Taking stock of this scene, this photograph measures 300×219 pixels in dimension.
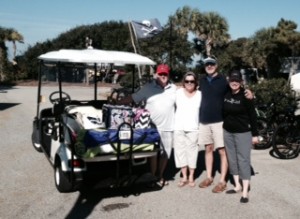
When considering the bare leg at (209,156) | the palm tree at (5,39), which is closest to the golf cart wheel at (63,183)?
the bare leg at (209,156)

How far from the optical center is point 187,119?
5656mm

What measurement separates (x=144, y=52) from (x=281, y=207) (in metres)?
28.0

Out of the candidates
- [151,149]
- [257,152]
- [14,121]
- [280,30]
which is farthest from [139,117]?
[280,30]

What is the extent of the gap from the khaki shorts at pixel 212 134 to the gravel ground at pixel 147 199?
0.67 metres

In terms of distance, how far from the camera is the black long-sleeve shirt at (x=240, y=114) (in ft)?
17.1

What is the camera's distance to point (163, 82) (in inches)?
222

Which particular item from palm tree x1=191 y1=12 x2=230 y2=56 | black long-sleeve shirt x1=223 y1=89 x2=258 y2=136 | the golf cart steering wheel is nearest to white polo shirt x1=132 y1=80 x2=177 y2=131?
black long-sleeve shirt x1=223 y1=89 x2=258 y2=136

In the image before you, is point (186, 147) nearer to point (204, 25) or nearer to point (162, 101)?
point (162, 101)

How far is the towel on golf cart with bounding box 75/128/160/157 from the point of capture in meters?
4.89

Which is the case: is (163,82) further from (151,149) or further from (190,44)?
(190,44)

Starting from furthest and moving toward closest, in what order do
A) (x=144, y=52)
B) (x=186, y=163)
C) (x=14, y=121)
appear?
(x=144, y=52) < (x=14, y=121) < (x=186, y=163)

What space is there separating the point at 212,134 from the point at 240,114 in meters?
0.61

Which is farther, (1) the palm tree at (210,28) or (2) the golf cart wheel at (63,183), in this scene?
(1) the palm tree at (210,28)

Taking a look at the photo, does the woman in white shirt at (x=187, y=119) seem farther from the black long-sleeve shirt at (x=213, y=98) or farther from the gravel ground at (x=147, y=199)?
the gravel ground at (x=147, y=199)
